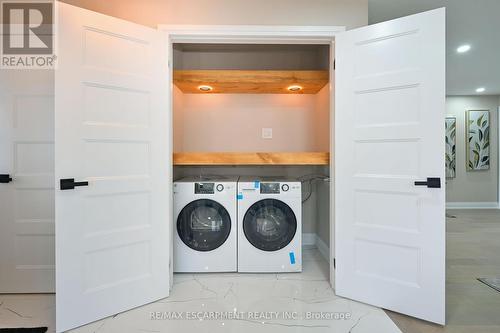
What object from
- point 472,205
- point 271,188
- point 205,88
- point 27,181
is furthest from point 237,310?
point 472,205

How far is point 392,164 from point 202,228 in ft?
5.43

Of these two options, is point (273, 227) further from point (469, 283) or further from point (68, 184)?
point (469, 283)

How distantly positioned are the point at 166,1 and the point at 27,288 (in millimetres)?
2512

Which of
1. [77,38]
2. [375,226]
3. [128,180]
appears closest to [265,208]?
[375,226]

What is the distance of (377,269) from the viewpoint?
5.95 ft

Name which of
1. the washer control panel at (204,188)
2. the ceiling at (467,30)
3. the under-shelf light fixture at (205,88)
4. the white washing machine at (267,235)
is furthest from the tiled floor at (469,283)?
the under-shelf light fixture at (205,88)

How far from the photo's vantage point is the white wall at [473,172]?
5.47 meters

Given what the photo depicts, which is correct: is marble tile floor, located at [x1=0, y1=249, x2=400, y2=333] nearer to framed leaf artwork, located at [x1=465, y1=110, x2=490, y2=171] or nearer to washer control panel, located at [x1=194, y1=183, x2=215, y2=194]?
washer control panel, located at [x1=194, y1=183, x2=215, y2=194]

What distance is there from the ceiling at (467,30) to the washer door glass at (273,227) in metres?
2.00

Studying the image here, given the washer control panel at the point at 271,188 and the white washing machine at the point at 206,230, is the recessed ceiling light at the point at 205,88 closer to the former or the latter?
the white washing machine at the point at 206,230

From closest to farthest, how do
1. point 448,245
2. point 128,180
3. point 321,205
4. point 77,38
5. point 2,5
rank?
1. point 77,38
2. point 128,180
3. point 2,5
4. point 321,205
5. point 448,245

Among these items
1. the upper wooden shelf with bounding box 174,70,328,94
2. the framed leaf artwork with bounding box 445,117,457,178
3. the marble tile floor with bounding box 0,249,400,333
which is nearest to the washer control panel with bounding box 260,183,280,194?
the marble tile floor with bounding box 0,249,400,333

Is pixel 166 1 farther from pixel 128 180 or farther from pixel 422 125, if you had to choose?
pixel 422 125

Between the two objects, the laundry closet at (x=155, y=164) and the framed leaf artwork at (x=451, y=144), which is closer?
the laundry closet at (x=155, y=164)
